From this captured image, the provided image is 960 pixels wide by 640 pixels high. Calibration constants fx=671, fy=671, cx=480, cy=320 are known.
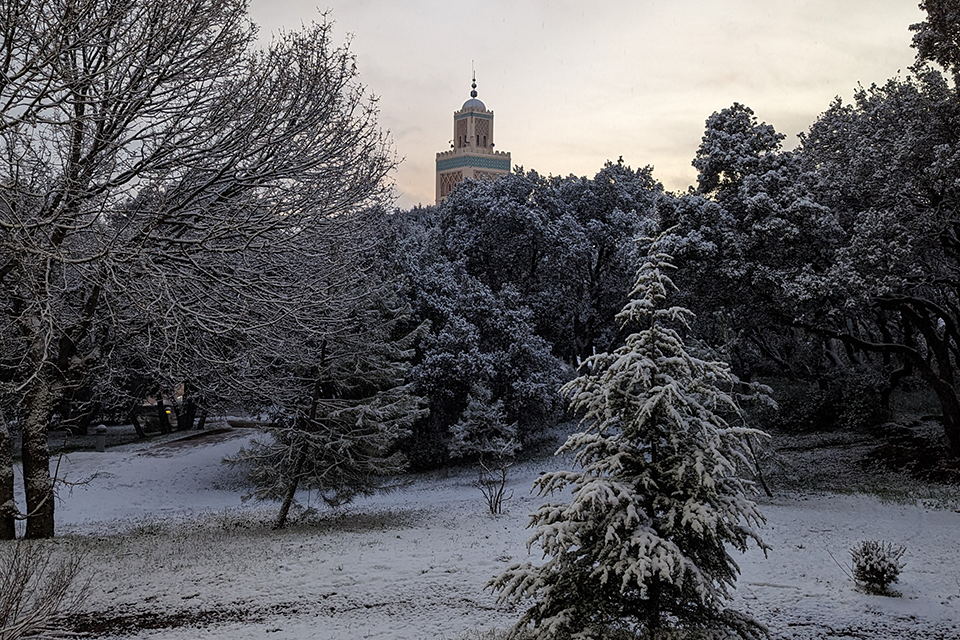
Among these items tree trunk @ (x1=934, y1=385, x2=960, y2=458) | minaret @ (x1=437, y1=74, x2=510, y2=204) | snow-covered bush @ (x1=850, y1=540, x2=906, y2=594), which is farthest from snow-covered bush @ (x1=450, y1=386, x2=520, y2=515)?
minaret @ (x1=437, y1=74, x2=510, y2=204)

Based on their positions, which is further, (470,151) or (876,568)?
(470,151)

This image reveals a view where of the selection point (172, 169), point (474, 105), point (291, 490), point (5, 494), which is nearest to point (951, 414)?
point (291, 490)

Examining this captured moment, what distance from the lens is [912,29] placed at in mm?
15805

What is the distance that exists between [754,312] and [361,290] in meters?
11.5

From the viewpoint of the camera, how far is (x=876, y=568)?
28.0 ft

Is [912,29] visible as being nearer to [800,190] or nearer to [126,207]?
[800,190]

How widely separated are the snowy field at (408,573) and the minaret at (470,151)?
119014 mm

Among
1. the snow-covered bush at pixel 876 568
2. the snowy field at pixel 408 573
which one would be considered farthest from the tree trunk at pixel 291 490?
the snow-covered bush at pixel 876 568

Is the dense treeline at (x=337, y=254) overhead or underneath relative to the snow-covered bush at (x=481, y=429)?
overhead

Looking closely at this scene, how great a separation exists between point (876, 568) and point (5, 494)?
1377 centimetres

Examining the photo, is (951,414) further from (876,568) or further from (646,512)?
(646,512)

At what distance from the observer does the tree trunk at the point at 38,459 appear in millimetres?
11812

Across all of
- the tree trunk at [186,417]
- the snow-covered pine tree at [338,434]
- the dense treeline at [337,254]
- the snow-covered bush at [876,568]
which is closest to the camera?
the snow-covered bush at [876,568]

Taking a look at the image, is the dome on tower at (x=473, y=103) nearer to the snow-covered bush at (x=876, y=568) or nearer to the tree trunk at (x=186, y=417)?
the tree trunk at (x=186, y=417)
